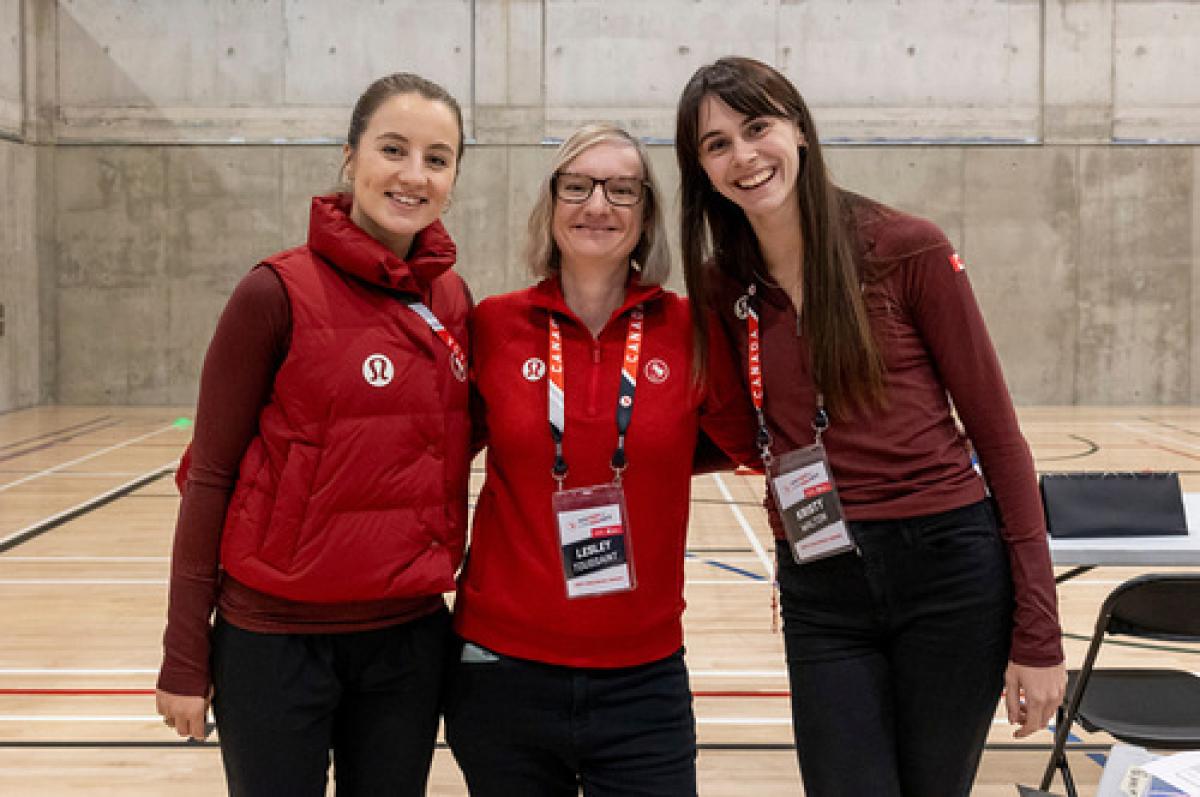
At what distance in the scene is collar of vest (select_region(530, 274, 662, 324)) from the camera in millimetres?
2029

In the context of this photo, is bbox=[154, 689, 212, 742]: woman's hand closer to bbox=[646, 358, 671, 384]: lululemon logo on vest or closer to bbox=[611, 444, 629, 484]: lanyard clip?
bbox=[611, 444, 629, 484]: lanyard clip

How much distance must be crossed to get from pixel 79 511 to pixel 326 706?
6918 millimetres

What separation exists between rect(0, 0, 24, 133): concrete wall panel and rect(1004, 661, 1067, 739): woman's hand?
14592 millimetres

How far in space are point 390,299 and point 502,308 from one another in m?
0.21

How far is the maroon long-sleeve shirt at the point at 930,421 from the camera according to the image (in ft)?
6.38

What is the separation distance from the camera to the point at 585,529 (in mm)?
1903

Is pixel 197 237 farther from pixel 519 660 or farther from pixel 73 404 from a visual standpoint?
pixel 519 660

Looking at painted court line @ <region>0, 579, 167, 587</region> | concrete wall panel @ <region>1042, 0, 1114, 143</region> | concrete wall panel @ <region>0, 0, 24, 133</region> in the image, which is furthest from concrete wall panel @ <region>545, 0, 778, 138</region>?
painted court line @ <region>0, 579, 167, 587</region>

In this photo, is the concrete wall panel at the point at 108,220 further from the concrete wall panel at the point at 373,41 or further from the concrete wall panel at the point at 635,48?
the concrete wall panel at the point at 635,48

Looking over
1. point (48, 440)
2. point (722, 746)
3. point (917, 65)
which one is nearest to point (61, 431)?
point (48, 440)

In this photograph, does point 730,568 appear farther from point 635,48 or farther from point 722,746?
point 635,48

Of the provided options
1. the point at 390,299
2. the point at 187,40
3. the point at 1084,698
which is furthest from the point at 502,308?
the point at 187,40

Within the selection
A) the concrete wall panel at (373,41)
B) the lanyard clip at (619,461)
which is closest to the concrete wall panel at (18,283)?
the concrete wall panel at (373,41)

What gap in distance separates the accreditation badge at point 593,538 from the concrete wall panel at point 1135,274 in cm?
1398
